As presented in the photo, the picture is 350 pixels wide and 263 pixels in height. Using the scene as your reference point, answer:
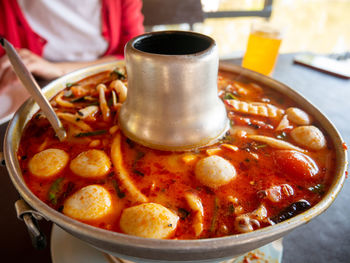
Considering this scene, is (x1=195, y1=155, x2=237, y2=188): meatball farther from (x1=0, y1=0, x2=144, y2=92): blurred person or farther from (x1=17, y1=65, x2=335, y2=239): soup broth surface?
(x1=0, y1=0, x2=144, y2=92): blurred person

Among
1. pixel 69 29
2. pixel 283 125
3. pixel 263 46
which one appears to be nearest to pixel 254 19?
pixel 263 46

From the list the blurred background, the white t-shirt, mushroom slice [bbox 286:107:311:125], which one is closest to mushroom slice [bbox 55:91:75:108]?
mushroom slice [bbox 286:107:311:125]

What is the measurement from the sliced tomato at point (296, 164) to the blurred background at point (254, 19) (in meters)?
1.96

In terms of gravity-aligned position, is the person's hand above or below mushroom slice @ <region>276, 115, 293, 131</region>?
below

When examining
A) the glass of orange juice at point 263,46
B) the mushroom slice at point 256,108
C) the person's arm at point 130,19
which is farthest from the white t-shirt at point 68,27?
the mushroom slice at point 256,108

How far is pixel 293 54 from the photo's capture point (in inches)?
143

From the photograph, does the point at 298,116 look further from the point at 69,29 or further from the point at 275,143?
the point at 69,29

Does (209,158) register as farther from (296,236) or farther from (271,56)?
(271,56)

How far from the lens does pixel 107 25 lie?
358cm

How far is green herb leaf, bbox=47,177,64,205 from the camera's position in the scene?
1.02 meters

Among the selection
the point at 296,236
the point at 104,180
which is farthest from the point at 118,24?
the point at 296,236

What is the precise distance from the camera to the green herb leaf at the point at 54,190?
102 cm

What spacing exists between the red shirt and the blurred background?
527mm

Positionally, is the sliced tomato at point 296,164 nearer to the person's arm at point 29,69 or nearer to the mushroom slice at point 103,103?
the mushroom slice at point 103,103
